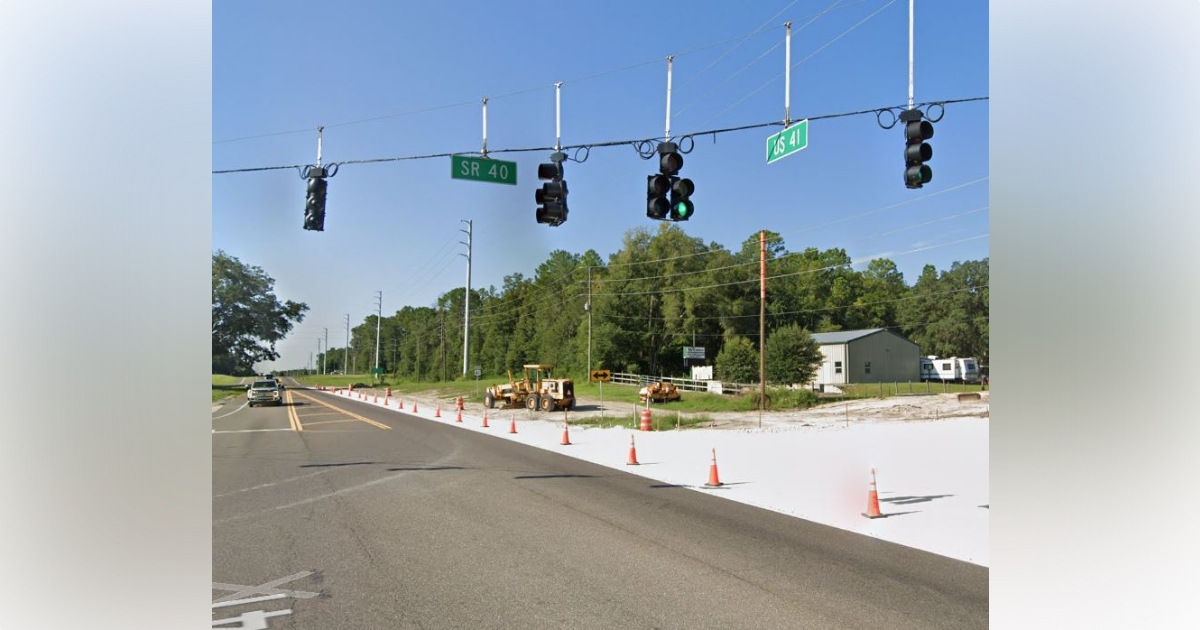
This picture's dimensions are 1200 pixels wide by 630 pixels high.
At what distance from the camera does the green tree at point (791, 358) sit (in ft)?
193

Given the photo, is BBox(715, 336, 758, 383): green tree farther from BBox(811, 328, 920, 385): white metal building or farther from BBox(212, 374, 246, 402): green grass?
BBox(212, 374, 246, 402): green grass

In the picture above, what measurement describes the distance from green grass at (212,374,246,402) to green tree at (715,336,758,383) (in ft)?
150

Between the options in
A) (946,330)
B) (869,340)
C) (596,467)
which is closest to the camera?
(596,467)

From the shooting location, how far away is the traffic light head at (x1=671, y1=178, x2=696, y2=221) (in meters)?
13.0

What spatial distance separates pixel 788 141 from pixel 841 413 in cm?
2648

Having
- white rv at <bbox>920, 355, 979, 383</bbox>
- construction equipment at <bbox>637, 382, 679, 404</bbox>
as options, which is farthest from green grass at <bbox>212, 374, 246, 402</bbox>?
white rv at <bbox>920, 355, 979, 383</bbox>

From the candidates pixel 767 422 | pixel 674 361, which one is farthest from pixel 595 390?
pixel 767 422

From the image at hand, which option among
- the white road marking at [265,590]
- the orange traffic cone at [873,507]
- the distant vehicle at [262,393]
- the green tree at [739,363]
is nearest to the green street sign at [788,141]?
the orange traffic cone at [873,507]

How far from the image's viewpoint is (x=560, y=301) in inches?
3981

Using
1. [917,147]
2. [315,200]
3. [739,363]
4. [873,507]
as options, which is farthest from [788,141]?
[739,363]

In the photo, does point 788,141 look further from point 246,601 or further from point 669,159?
point 246,601

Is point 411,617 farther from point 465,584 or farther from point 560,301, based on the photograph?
point 560,301
